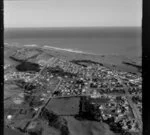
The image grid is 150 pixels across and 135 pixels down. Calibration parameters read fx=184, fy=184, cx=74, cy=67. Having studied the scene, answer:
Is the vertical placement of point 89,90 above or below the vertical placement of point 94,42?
below

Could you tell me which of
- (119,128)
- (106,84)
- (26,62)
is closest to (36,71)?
(26,62)

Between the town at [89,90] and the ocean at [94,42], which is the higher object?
the ocean at [94,42]

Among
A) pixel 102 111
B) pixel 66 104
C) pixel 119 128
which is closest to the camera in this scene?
pixel 119 128

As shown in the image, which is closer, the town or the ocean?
the town

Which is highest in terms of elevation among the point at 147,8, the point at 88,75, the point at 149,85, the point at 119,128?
the point at 147,8

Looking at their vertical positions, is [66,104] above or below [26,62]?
below

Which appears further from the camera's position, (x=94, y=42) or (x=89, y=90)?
(x=94, y=42)

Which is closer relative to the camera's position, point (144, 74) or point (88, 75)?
point (144, 74)

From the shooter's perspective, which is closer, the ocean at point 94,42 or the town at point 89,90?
the town at point 89,90

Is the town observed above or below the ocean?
below

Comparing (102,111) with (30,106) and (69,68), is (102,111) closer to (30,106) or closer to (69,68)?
(30,106)

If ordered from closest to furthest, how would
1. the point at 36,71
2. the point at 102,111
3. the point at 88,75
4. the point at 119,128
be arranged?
the point at 119,128 → the point at 102,111 → the point at 88,75 → the point at 36,71
